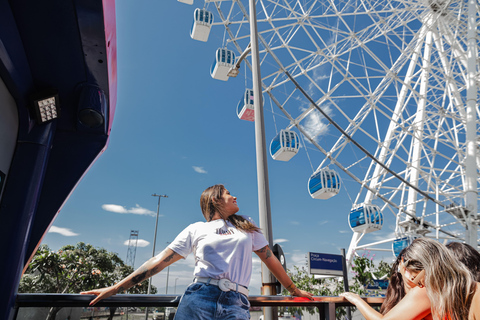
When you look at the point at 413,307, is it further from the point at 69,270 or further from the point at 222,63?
the point at 69,270

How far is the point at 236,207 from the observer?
2248 mm

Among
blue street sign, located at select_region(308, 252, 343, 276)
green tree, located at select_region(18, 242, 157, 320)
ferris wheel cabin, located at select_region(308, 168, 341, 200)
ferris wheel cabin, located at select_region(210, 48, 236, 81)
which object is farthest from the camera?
green tree, located at select_region(18, 242, 157, 320)

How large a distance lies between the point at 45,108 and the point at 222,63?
34.5 feet

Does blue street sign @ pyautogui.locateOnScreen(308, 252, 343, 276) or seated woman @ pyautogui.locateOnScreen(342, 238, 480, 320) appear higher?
blue street sign @ pyautogui.locateOnScreen(308, 252, 343, 276)

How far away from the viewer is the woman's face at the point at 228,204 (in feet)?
7.30

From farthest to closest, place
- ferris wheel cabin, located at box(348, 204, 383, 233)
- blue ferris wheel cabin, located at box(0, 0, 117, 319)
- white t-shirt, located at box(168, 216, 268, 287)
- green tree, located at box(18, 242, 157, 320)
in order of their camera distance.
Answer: green tree, located at box(18, 242, 157, 320)
ferris wheel cabin, located at box(348, 204, 383, 233)
blue ferris wheel cabin, located at box(0, 0, 117, 319)
white t-shirt, located at box(168, 216, 268, 287)

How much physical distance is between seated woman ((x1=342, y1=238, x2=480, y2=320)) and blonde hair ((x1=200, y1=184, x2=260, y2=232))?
0.93 meters

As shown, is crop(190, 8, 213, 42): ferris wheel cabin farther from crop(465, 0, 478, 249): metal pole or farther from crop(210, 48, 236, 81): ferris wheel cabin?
crop(465, 0, 478, 249): metal pole

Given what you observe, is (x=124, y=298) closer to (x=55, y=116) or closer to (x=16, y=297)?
(x=16, y=297)

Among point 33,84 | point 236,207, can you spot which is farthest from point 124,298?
point 33,84

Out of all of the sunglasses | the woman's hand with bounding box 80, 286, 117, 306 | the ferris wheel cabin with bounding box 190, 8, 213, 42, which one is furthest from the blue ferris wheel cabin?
the ferris wheel cabin with bounding box 190, 8, 213, 42

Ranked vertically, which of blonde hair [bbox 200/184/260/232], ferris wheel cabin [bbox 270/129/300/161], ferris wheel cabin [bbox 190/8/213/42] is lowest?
blonde hair [bbox 200/184/260/232]

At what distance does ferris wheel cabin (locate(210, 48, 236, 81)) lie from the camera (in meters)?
12.6

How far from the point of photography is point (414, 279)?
2.13 m
